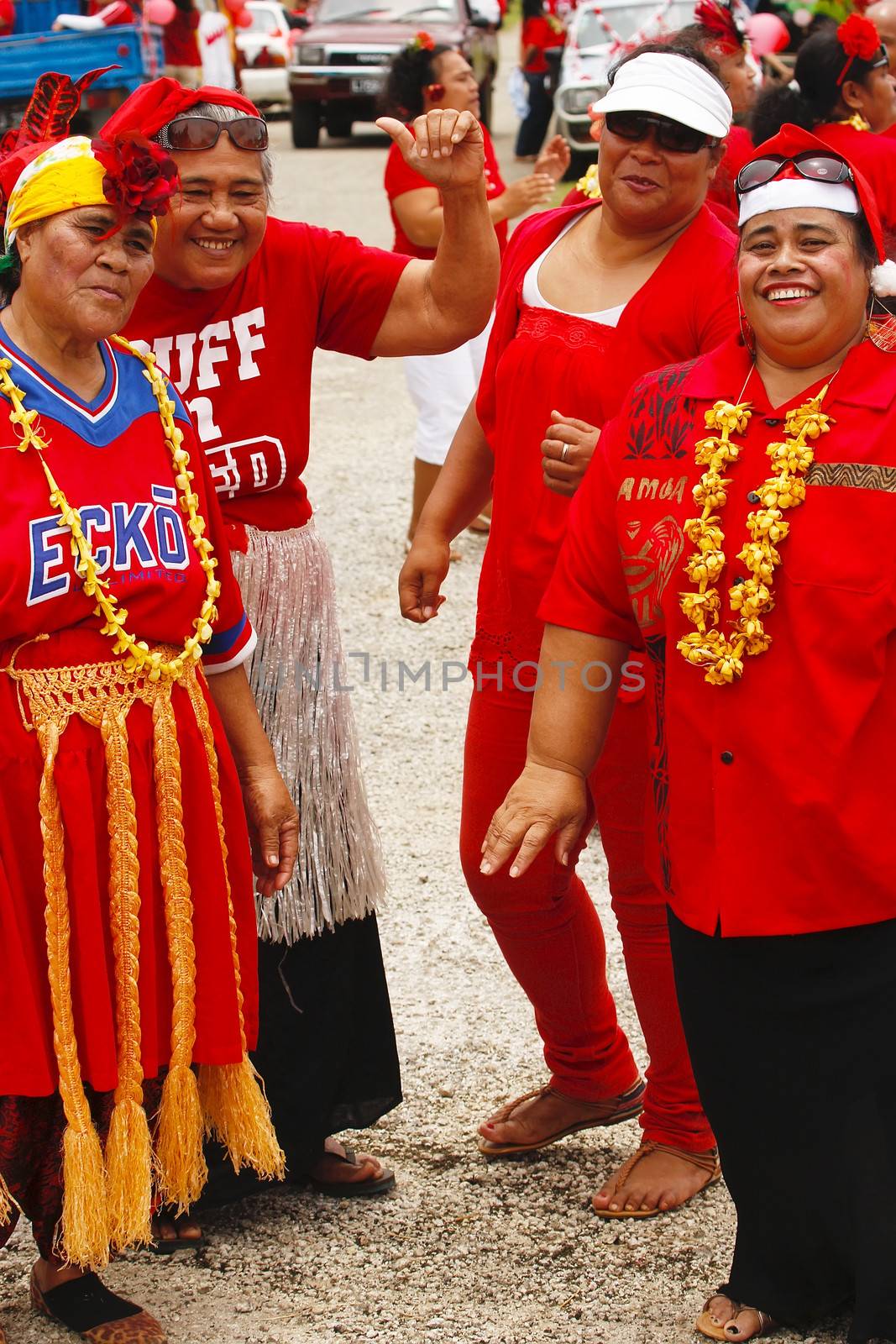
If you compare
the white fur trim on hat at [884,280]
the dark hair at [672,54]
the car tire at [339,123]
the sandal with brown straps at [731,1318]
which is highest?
the dark hair at [672,54]

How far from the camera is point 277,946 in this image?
10.2 ft

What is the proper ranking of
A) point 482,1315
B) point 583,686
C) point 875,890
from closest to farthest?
point 875,890, point 583,686, point 482,1315

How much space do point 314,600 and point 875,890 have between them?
127cm

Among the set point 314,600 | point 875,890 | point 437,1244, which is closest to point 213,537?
point 314,600

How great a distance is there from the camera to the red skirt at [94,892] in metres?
2.38

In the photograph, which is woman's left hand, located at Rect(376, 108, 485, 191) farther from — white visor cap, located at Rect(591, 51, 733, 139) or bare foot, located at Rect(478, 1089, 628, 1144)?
bare foot, located at Rect(478, 1089, 628, 1144)

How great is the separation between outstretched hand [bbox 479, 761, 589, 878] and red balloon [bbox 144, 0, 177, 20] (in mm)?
12810

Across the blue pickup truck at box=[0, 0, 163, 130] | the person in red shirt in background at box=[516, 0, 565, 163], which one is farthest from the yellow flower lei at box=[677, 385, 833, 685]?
the person in red shirt in background at box=[516, 0, 565, 163]

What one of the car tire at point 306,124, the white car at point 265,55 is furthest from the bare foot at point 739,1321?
the white car at point 265,55

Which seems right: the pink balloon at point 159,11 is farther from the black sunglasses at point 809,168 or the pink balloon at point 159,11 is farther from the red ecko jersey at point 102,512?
the black sunglasses at point 809,168

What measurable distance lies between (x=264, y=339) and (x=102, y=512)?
65cm

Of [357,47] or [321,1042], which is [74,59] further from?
[321,1042]

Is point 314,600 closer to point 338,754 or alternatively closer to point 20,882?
point 338,754

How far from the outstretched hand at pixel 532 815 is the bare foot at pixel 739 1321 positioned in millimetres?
821
